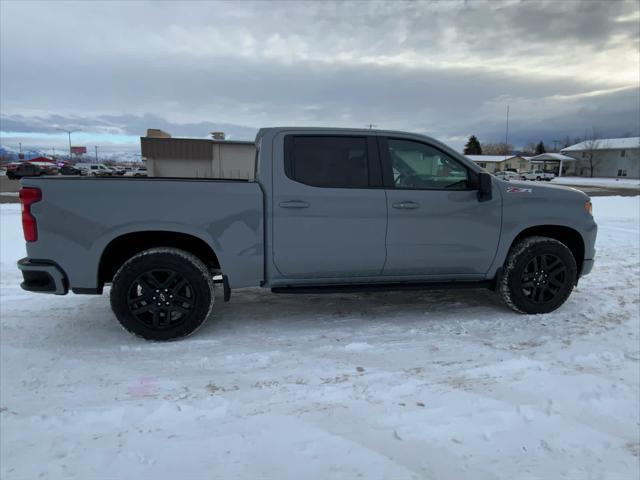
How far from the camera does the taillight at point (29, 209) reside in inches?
134

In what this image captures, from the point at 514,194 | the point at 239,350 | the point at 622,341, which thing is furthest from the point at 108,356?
the point at 622,341

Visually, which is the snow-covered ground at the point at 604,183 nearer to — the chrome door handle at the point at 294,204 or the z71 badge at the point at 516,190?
the z71 badge at the point at 516,190

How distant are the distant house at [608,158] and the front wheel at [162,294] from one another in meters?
77.7

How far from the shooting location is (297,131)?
3.98 metres

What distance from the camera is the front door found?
3982 mm

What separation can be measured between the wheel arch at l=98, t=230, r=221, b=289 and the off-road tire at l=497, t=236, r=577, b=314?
9.70 ft

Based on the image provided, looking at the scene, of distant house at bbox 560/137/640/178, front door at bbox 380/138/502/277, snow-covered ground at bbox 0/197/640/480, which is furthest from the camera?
distant house at bbox 560/137/640/178

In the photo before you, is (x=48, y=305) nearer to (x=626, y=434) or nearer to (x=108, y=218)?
(x=108, y=218)

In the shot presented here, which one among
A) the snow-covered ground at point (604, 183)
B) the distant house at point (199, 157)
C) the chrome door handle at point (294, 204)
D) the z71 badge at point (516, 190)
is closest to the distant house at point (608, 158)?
the snow-covered ground at point (604, 183)

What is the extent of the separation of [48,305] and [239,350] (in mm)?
2536

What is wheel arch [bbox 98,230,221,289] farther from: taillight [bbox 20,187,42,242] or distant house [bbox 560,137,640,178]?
distant house [bbox 560,137,640,178]

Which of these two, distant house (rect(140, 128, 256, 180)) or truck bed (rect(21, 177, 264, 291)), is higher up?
distant house (rect(140, 128, 256, 180))

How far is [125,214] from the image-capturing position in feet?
11.6

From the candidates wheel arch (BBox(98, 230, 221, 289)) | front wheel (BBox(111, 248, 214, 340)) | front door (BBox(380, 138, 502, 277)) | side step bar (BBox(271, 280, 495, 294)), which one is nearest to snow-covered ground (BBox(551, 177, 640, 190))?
front door (BBox(380, 138, 502, 277))
